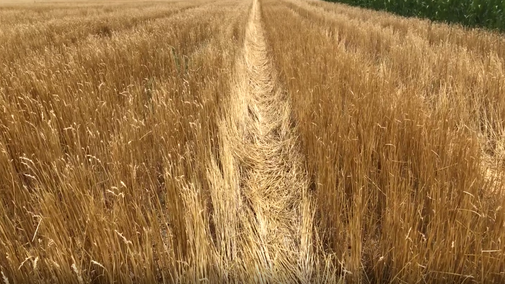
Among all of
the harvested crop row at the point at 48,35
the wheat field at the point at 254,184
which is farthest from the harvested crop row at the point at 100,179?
the harvested crop row at the point at 48,35

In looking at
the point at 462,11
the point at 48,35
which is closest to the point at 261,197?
the point at 48,35

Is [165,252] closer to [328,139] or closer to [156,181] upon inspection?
[156,181]

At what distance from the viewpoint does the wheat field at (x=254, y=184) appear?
1252 millimetres

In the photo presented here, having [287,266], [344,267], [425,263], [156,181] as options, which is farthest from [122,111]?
[425,263]

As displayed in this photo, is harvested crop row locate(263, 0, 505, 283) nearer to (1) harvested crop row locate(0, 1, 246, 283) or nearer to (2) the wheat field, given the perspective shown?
(2) the wheat field

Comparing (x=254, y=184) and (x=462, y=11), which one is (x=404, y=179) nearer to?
(x=254, y=184)

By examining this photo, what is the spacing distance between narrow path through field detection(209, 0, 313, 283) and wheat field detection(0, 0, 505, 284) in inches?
0.4

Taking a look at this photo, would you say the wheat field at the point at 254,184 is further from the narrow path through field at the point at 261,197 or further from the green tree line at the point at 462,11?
the green tree line at the point at 462,11

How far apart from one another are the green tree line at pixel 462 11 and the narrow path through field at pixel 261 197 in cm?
692

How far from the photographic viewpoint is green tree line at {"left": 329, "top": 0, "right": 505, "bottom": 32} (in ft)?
24.0

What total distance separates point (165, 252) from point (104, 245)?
0.77ft

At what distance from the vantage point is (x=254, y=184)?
7.07 ft

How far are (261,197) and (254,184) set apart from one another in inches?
7.2

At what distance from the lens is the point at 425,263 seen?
124 cm
